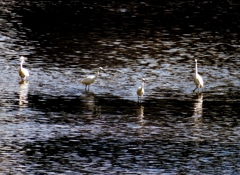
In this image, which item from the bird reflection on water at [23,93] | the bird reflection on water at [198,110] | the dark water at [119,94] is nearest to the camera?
the dark water at [119,94]

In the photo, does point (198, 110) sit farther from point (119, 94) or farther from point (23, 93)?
point (23, 93)

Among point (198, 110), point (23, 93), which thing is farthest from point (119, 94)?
point (23, 93)

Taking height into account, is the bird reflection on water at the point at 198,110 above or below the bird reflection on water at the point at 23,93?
below

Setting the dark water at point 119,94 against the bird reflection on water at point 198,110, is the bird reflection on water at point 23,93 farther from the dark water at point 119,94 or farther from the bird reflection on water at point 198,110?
the bird reflection on water at point 198,110

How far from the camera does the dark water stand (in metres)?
27.1

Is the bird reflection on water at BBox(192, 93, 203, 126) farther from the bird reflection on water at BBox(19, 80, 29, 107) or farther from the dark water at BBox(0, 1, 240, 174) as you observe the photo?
the bird reflection on water at BBox(19, 80, 29, 107)

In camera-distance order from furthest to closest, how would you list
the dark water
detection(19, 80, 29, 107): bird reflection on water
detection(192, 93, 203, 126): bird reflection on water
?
detection(19, 80, 29, 107): bird reflection on water → detection(192, 93, 203, 126): bird reflection on water → the dark water

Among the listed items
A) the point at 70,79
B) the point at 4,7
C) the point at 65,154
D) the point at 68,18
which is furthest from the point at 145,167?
the point at 4,7

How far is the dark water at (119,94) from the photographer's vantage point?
89.0ft

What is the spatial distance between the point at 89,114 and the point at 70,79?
6.21 m

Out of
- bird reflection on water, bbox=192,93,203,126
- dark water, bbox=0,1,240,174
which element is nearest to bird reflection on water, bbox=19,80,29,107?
dark water, bbox=0,1,240,174

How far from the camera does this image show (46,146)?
28.2 metres

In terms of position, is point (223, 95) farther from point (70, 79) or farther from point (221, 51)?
point (221, 51)

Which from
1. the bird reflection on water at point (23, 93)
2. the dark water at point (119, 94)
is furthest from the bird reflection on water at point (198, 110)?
the bird reflection on water at point (23, 93)
